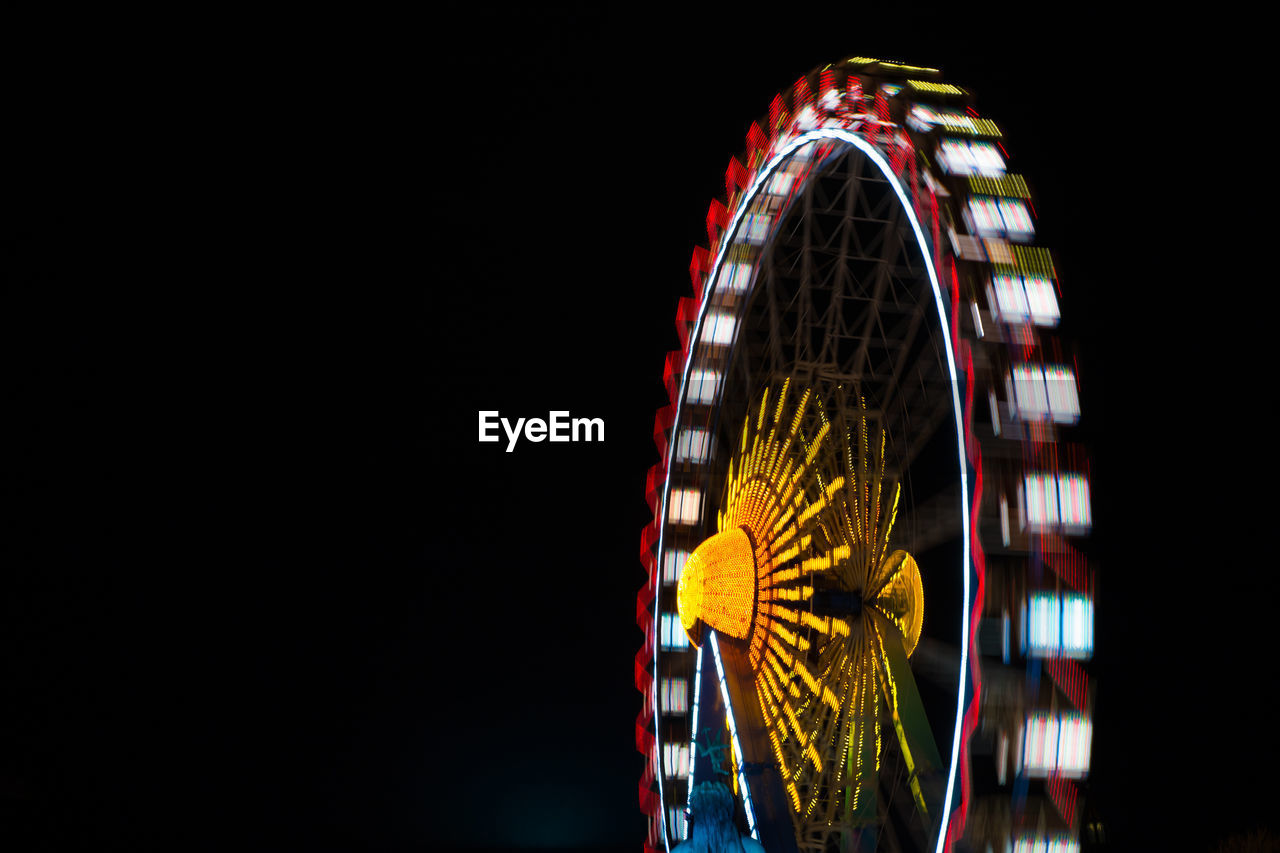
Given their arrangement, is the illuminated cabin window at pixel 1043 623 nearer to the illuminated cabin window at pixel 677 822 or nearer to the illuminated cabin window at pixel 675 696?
the illuminated cabin window at pixel 677 822

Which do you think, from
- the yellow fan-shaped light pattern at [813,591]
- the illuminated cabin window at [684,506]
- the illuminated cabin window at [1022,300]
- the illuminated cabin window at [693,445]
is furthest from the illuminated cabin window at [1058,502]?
the illuminated cabin window at [684,506]

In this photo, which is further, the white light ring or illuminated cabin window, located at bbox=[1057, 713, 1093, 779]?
the white light ring

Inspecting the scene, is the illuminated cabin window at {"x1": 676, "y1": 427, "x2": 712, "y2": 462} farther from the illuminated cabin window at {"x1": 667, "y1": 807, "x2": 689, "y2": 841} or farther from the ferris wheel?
the illuminated cabin window at {"x1": 667, "y1": 807, "x2": 689, "y2": 841}

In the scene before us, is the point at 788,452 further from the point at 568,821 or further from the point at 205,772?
the point at 205,772

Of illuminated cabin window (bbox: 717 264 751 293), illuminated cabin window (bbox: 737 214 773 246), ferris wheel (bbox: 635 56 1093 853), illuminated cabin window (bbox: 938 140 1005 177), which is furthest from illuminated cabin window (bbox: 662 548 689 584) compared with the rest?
illuminated cabin window (bbox: 938 140 1005 177)

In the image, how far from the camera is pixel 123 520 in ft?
41.8

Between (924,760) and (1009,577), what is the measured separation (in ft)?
6.81

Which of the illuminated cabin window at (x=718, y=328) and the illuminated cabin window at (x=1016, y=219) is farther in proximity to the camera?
the illuminated cabin window at (x=718, y=328)

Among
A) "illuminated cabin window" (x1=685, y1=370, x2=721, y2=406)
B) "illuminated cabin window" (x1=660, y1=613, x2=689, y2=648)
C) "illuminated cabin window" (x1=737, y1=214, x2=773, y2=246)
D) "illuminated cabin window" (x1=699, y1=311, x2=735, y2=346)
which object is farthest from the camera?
"illuminated cabin window" (x1=660, y1=613, x2=689, y2=648)

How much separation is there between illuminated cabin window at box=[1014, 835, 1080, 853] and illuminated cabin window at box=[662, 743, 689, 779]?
4654mm

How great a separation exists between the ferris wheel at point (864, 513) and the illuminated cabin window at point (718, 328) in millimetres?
17

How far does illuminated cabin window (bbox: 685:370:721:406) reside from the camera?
10039 mm

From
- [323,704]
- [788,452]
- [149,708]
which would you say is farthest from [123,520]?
[788,452]

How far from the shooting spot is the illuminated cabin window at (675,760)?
9.91 metres
